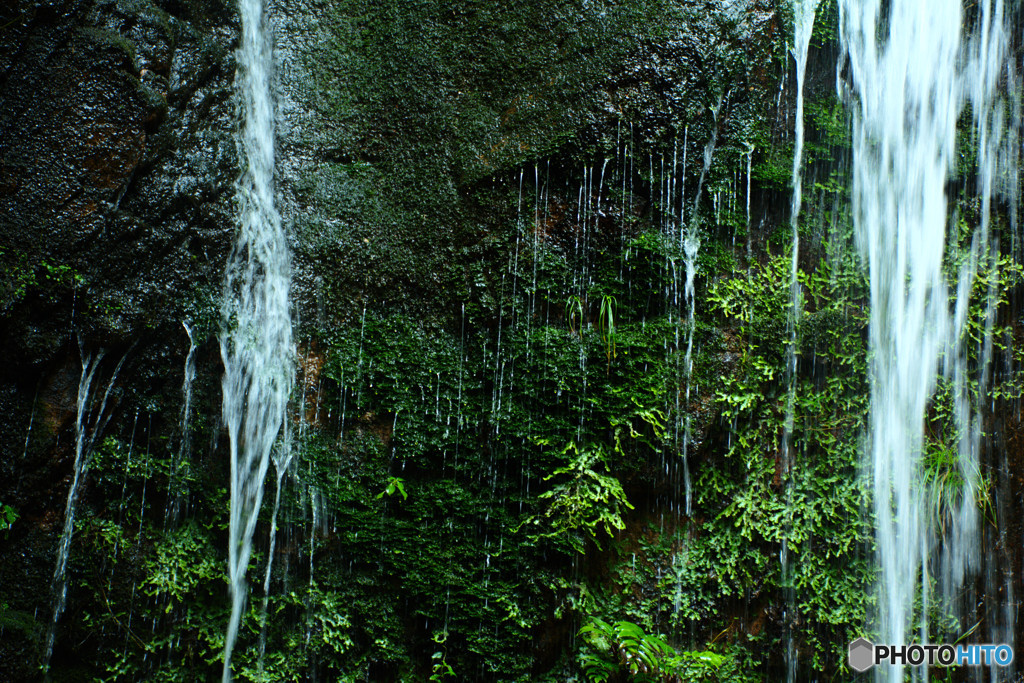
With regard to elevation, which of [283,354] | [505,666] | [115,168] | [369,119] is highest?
[369,119]

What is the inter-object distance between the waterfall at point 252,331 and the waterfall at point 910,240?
3951mm

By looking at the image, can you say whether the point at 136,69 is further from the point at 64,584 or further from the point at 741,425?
the point at 741,425

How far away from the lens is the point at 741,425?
3826 mm

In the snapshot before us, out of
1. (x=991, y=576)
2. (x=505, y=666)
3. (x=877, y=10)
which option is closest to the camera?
(x=505, y=666)

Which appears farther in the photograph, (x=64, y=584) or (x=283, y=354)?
(x=283, y=354)

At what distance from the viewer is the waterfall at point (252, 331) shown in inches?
148

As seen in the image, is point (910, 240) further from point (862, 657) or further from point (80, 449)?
point (80, 449)

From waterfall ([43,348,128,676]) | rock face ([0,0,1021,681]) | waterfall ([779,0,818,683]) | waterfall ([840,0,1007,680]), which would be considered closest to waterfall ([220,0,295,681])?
rock face ([0,0,1021,681])

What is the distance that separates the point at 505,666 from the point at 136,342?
309 cm

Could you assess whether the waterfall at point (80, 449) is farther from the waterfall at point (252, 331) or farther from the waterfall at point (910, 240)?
the waterfall at point (910, 240)

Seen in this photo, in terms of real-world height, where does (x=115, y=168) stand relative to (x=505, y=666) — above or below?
above

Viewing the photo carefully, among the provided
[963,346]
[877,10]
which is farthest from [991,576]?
[877,10]

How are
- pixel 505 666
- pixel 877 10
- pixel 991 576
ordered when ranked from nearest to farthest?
1. pixel 505 666
2. pixel 991 576
3. pixel 877 10

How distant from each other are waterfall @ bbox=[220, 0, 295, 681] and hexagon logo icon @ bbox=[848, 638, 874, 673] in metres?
3.80
